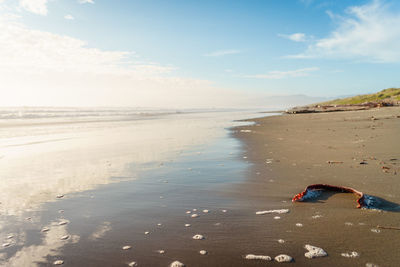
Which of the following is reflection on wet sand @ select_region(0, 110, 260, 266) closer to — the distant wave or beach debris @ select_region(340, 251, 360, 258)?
beach debris @ select_region(340, 251, 360, 258)

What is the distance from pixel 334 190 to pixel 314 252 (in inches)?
88.6

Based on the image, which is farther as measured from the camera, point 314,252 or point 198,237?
point 198,237

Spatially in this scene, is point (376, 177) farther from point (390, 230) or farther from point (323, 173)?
point (390, 230)

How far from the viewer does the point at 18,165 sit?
299 inches

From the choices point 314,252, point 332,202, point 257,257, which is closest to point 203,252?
point 257,257

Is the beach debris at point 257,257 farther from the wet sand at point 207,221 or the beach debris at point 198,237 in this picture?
the beach debris at point 198,237

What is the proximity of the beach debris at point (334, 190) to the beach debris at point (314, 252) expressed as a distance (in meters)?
1.47

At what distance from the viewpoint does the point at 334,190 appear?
15.1ft

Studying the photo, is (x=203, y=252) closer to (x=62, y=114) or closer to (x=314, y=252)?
(x=314, y=252)

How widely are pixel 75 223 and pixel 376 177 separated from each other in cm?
550

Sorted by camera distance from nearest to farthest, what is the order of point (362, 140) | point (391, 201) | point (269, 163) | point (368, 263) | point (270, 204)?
point (368, 263), point (391, 201), point (270, 204), point (269, 163), point (362, 140)

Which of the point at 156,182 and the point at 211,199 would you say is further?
the point at 156,182

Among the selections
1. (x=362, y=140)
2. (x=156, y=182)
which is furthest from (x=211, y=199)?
(x=362, y=140)

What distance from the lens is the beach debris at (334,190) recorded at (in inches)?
150
